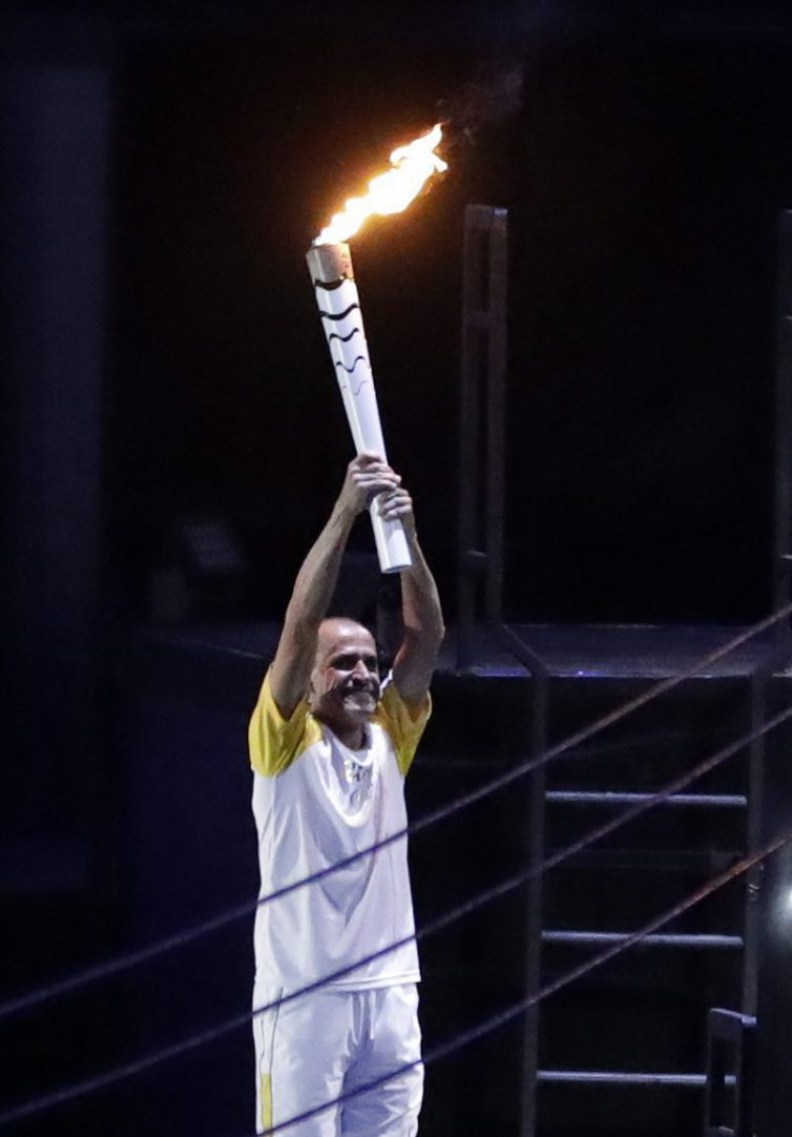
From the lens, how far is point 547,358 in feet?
19.4

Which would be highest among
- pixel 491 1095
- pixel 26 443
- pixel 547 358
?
pixel 547 358

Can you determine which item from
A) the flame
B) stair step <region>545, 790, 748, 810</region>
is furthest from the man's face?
stair step <region>545, 790, 748, 810</region>

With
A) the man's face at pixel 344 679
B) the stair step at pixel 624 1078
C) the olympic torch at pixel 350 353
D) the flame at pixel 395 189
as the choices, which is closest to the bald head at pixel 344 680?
the man's face at pixel 344 679

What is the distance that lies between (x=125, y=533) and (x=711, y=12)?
171 cm

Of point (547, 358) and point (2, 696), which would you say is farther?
point (547, 358)

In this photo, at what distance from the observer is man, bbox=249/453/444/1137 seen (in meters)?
3.98

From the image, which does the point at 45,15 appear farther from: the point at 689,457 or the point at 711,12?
the point at 689,457

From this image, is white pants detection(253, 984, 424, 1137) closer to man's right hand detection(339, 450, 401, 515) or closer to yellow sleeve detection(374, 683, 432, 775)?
yellow sleeve detection(374, 683, 432, 775)

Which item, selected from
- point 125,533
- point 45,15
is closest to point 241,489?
point 125,533

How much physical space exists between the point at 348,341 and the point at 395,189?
1.98 feet

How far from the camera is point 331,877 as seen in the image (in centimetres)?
400

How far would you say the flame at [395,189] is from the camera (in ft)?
13.5

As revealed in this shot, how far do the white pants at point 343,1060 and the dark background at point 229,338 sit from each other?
1.02 m

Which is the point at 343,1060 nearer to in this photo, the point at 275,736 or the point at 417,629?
the point at 275,736
